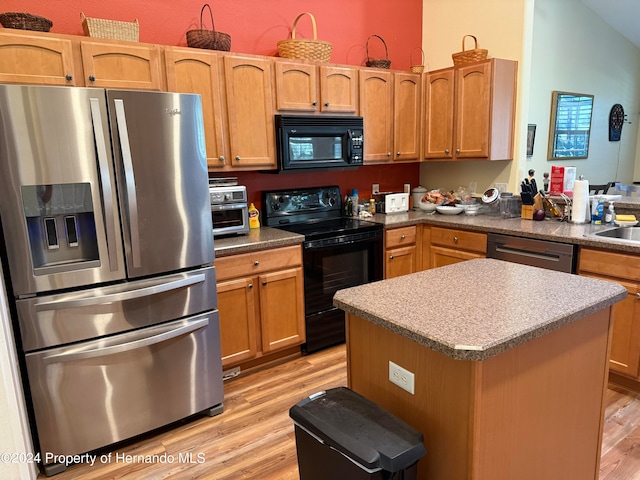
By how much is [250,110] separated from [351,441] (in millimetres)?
2369

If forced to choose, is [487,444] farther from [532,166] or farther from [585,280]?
[532,166]

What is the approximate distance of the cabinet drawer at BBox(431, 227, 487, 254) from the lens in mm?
3279

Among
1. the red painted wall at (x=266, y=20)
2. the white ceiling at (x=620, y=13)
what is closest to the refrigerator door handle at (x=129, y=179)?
the red painted wall at (x=266, y=20)

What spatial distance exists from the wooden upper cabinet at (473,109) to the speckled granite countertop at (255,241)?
1.65 m

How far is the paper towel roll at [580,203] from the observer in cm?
309

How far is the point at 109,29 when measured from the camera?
2480 millimetres

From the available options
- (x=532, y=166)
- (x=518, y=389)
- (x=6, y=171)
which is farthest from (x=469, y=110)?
(x=6, y=171)

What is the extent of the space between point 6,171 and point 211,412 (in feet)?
5.34

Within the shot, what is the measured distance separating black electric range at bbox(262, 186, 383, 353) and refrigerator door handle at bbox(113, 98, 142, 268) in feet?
3.90

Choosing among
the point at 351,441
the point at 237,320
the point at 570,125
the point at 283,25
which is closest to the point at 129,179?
the point at 237,320

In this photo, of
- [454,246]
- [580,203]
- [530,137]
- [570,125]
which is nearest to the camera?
[580,203]

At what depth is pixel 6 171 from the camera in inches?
73.2

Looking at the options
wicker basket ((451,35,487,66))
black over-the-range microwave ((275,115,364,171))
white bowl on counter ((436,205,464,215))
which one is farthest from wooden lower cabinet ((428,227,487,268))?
wicker basket ((451,35,487,66))

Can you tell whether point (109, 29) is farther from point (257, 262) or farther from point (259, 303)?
point (259, 303)
